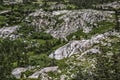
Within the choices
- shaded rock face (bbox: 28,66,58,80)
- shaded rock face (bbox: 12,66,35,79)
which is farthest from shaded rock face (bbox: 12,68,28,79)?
shaded rock face (bbox: 28,66,58,80)

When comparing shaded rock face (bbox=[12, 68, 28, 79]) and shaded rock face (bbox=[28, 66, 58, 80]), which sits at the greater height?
shaded rock face (bbox=[28, 66, 58, 80])

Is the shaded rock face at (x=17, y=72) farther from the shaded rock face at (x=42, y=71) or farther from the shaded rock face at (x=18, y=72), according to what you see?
the shaded rock face at (x=42, y=71)

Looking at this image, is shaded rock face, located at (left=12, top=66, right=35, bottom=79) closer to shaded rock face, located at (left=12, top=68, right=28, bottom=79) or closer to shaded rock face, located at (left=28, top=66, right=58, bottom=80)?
shaded rock face, located at (left=12, top=68, right=28, bottom=79)

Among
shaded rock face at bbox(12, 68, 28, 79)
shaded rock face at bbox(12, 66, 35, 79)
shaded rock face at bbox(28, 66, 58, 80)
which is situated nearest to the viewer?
shaded rock face at bbox(28, 66, 58, 80)

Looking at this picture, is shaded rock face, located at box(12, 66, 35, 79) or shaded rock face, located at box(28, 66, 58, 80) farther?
shaded rock face, located at box(12, 66, 35, 79)

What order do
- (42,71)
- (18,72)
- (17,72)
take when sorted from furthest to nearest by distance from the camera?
(17,72) → (18,72) → (42,71)

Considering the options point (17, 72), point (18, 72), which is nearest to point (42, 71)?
point (18, 72)

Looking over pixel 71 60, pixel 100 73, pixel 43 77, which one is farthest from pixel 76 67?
pixel 100 73

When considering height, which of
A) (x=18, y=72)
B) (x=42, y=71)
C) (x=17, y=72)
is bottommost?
(x=17, y=72)

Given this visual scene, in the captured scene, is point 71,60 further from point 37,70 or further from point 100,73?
point 100,73

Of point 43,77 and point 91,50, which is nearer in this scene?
point 43,77

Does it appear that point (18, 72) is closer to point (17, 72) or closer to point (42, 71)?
point (17, 72)
